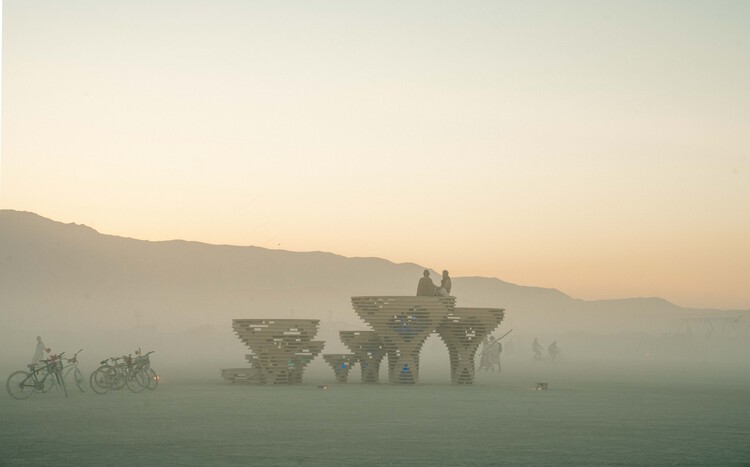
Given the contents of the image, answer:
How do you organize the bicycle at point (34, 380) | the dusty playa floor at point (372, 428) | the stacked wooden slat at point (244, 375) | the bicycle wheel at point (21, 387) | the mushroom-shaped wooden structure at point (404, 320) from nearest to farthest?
the dusty playa floor at point (372, 428), the bicycle wheel at point (21, 387), the bicycle at point (34, 380), the mushroom-shaped wooden structure at point (404, 320), the stacked wooden slat at point (244, 375)

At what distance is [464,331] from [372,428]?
1761 cm

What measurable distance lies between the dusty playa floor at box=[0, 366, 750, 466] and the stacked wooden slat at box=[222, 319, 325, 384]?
4263 millimetres

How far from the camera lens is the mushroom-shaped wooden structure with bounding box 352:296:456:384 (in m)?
37.6

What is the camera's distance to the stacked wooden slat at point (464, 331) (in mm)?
38375

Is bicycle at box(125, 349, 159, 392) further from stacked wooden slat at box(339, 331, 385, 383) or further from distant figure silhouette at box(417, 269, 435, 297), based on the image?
distant figure silhouette at box(417, 269, 435, 297)

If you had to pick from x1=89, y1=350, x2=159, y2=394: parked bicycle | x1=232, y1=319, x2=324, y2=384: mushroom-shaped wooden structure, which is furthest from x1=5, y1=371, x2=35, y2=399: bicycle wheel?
x1=232, y1=319, x2=324, y2=384: mushroom-shaped wooden structure

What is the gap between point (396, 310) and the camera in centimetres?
3769

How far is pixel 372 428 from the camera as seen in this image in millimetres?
21266

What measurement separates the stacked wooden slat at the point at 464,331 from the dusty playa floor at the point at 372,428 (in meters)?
4.92

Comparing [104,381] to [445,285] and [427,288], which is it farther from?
[445,285]

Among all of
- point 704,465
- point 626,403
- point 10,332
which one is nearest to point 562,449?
point 704,465

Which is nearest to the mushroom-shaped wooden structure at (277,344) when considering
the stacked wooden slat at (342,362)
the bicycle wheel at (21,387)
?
the stacked wooden slat at (342,362)

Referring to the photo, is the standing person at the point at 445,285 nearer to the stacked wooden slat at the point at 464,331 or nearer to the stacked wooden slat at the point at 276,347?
the stacked wooden slat at the point at 464,331

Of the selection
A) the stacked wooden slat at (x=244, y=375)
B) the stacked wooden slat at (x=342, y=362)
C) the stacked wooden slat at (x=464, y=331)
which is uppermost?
the stacked wooden slat at (x=464, y=331)
